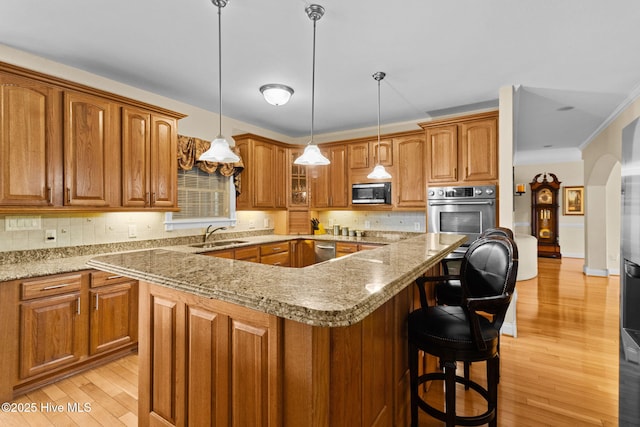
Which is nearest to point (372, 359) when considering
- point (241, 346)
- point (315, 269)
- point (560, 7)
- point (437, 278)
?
point (315, 269)

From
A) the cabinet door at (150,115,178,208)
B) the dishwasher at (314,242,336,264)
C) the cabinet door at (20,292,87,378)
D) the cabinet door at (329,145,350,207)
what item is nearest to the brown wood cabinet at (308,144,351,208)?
the cabinet door at (329,145,350,207)

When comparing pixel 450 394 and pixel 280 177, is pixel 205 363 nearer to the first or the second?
pixel 450 394

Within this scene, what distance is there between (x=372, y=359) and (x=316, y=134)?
4518 mm

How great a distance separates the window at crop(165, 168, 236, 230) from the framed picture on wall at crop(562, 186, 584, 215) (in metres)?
8.38

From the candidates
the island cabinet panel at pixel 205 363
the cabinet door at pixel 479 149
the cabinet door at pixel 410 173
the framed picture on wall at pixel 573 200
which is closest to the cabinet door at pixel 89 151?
the island cabinet panel at pixel 205 363

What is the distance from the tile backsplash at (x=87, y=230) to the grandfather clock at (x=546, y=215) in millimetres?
8271

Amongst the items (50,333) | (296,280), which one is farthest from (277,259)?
(296,280)

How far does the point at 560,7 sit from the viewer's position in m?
Result: 2.05

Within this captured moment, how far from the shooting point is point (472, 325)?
4.67ft

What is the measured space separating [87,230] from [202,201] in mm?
1356

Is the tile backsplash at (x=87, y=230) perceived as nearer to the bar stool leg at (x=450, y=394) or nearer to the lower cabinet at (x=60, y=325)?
the lower cabinet at (x=60, y=325)

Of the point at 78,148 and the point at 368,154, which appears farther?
the point at 368,154

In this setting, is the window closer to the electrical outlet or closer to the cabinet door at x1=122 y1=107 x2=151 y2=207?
the cabinet door at x1=122 y1=107 x2=151 y2=207

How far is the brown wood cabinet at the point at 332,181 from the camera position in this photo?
4758 mm
